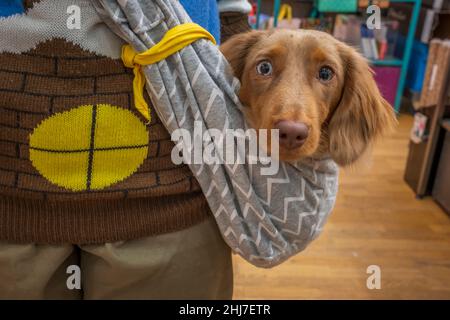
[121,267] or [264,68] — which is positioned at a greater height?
[264,68]

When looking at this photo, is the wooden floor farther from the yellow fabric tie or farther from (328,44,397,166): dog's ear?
the yellow fabric tie

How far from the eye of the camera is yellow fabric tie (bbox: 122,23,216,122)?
0.69 m

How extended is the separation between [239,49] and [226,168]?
0.76 feet

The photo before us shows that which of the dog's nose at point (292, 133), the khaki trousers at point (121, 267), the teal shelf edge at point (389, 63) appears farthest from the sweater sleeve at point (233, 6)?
the teal shelf edge at point (389, 63)

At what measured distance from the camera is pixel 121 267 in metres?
0.78

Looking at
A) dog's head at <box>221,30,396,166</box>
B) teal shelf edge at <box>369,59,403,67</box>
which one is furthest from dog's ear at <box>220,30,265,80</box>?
teal shelf edge at <box>369,59,403,67</box>

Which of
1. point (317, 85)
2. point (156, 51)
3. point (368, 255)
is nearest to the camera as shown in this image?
point (156, 51)

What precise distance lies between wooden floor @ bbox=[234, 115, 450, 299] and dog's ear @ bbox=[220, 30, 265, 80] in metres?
0.98

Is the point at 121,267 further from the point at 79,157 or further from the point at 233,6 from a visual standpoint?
the point at 233,6

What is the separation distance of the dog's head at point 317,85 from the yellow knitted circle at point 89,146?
20 centimetres

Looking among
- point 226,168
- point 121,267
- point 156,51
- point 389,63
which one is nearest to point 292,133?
point 226,168

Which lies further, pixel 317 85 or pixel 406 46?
pixel 406 46

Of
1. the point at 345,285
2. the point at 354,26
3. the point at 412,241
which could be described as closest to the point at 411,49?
the point at 354,26

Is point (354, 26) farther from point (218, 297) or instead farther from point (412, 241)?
point (218, 297)
